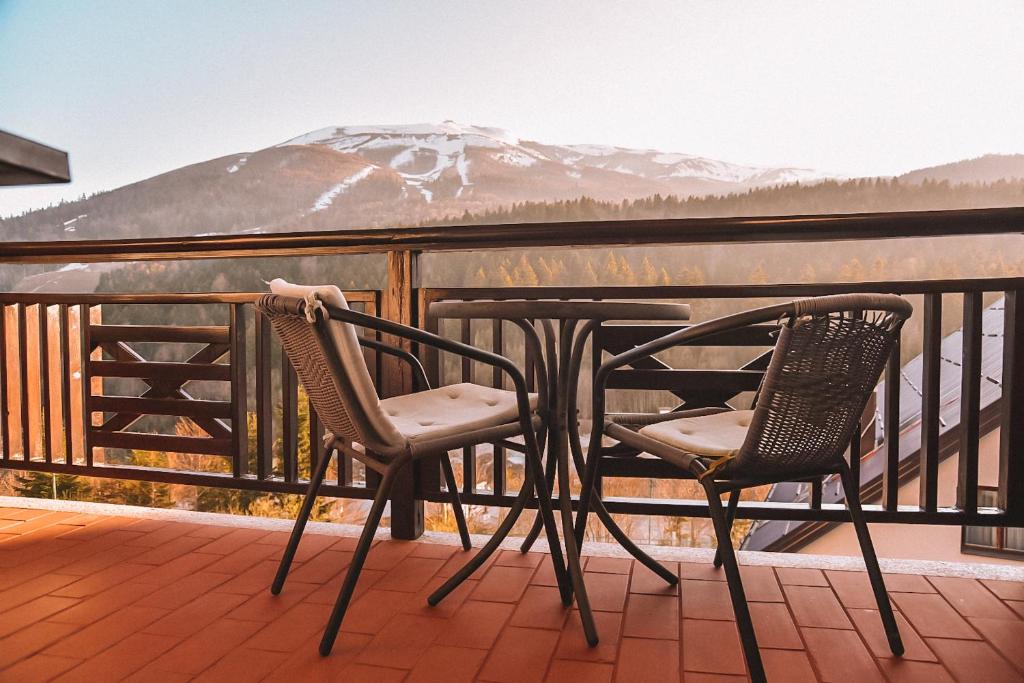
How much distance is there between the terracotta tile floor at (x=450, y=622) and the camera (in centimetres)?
142

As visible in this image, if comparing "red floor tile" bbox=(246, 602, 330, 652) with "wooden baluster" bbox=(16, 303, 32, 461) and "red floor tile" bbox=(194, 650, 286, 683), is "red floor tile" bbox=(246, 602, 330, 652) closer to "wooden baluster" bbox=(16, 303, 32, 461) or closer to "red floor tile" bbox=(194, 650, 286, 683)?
"red floor tile" bbox=(194, 650, 286, 683)

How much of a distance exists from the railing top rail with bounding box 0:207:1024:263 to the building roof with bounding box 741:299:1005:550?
3395 millimetres

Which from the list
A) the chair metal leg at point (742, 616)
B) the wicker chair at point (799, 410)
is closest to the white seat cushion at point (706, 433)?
the wicker chair at point (799, 410)

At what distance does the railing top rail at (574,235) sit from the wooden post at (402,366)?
74 millimetres

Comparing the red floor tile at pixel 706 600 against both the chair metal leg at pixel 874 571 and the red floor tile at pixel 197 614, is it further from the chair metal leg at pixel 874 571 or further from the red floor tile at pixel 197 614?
the red floor tile at pixel 197 614

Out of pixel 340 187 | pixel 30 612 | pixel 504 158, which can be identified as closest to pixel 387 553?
pixel 30 612

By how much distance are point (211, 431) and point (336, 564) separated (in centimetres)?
80

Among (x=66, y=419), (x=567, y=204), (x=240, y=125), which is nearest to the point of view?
(x=66, y=419)

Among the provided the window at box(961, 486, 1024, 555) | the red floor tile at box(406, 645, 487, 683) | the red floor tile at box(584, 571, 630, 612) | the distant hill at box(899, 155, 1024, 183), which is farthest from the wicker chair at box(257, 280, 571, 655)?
the distant hill at box(899, 155, 1024, 183)

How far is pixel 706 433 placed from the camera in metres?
1.54

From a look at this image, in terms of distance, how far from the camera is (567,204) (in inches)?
564

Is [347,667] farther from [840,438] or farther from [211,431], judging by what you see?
[211,431]

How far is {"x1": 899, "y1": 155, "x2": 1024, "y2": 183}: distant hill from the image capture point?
1292cm

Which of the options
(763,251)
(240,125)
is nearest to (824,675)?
(763,251)
